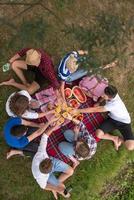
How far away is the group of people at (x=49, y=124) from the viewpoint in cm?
636

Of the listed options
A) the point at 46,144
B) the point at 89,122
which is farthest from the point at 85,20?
the point at 46,144

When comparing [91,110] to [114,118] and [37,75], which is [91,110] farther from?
[37,75]

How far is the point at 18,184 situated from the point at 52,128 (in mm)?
1313

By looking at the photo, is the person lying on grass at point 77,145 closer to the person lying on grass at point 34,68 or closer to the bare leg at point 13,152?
the bare leg at point 13,152

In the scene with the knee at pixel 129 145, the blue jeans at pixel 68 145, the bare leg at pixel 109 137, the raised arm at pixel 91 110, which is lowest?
the knee at pixel 129 145

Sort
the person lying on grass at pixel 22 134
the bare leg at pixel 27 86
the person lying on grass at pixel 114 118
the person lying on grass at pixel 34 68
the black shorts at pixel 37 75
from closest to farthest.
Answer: the person lying on grass at pixel 34 68
the person lying on grass at pixel 22 134
the black shorts at pixel 37 75
the person lying on grass at pixel 114 118
the bare leg at pixel 27 86

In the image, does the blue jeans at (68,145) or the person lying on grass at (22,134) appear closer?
the person lying on grass at (22,134)

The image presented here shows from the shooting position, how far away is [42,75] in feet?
22.5

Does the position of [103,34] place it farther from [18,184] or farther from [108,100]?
[18,184]

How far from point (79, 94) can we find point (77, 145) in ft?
3.79

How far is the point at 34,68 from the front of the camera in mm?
6680

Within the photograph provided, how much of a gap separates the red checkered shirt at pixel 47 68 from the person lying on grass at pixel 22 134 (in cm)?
60

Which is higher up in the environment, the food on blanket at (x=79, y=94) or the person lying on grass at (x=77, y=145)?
the food on blanket at (x=79, y=94)

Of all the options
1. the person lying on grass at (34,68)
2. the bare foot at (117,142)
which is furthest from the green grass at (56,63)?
the person lying on grass at (34,68)
